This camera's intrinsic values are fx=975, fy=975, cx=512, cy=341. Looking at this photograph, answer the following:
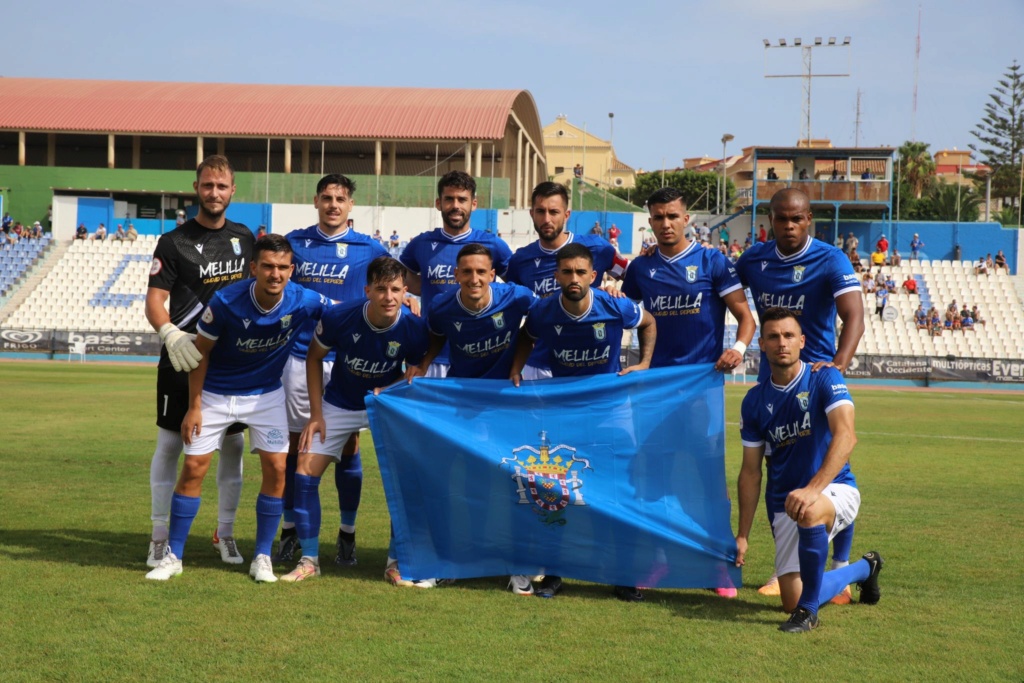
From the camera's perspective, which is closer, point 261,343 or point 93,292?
point 261,343

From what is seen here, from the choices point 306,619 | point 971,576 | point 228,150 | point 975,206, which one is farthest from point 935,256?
point 306,619

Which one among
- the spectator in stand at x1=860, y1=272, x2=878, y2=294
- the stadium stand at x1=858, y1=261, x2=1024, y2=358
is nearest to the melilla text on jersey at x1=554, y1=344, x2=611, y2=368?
the stadium stand at x1=858, y1=261, x2=1024, y2=358

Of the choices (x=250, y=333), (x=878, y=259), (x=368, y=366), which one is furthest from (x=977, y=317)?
(x=250, y=333)

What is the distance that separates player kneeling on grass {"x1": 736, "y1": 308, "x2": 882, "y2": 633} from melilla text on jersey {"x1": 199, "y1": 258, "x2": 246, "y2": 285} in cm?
363

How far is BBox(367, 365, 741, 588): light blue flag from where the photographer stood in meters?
6.03

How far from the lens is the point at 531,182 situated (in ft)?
201

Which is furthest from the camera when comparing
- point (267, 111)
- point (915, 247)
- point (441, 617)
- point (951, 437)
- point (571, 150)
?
point (571, 150)

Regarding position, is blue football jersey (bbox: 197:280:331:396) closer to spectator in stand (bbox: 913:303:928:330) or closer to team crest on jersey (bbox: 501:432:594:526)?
team crest on jersey (bbox: 501:432:594:526)

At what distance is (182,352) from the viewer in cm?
616

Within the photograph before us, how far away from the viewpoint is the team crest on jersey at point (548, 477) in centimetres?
612

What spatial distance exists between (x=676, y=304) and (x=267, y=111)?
45.7 m

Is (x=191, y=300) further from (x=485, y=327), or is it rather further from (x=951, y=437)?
(x=951, y=437)

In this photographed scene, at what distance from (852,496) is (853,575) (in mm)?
461

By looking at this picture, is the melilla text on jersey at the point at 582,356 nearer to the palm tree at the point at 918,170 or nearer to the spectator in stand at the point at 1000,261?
the spectator in stand at the point at 1000,261
